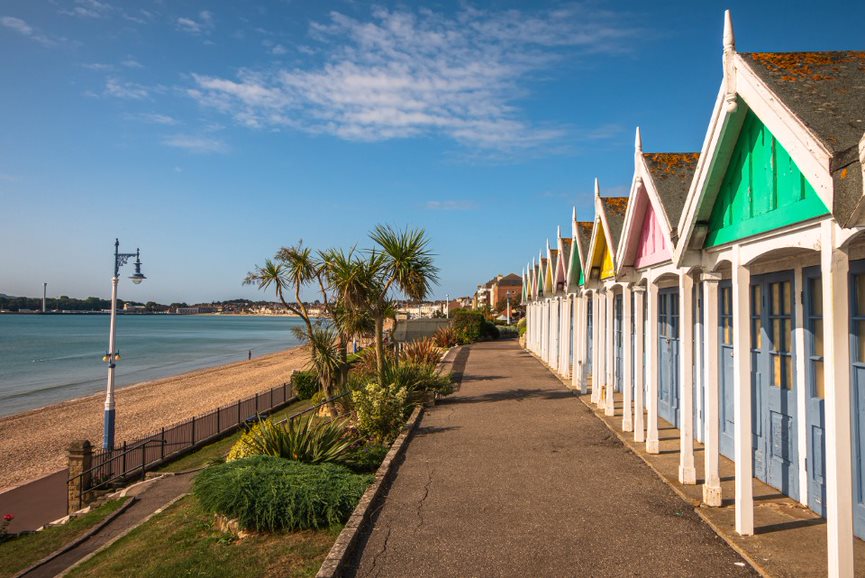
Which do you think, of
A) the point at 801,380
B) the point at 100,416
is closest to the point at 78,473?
the point at 801,380

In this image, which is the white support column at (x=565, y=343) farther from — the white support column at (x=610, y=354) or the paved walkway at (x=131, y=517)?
the paved walkway at (x=131, y=517)

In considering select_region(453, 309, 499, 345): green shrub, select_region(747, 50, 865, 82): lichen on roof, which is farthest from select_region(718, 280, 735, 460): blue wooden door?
select_region(453, 309, 499, 345): green shrub

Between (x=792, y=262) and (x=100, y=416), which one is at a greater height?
(x=792, y=262)

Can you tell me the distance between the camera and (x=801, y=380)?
657cm

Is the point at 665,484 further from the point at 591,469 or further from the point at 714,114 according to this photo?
the point at 714,114

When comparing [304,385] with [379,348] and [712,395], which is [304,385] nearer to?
[379,348]

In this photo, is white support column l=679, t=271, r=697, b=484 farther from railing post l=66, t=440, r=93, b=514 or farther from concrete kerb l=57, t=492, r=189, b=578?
railing post l=66, t=440, r=93, b=514

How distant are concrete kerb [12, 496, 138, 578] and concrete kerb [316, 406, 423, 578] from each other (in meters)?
5.45

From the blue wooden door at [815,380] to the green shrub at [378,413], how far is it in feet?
22.7

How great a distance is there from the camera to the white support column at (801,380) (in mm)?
6555

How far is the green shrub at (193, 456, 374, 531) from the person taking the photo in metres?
7.15

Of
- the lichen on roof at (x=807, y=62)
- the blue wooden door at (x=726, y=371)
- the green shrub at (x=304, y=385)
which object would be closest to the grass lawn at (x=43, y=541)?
the blue wooden door at (x=726, y=371)

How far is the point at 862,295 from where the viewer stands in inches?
225

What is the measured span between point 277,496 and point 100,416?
1039 inches
